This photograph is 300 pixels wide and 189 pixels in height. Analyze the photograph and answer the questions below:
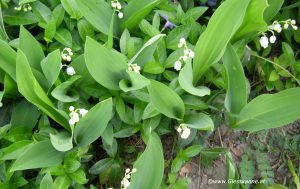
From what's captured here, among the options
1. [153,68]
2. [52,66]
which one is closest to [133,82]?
[153,68]

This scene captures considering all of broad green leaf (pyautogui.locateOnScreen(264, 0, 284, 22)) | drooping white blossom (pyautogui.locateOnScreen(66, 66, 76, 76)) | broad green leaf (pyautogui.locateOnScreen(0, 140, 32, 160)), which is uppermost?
broad green leaf (pyautogui.locateOnScreen(264, 0, 284, 22))

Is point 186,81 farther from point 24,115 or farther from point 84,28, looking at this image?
point 24,115

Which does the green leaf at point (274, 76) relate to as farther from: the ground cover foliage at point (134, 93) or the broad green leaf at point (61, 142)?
the broad green leaf at point (61, 142)

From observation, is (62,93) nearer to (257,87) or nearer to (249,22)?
(249,22)

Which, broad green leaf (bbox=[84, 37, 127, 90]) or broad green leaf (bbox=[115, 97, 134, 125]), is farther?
A: broad green leaf (bbox=[115, 97, 134, 125])

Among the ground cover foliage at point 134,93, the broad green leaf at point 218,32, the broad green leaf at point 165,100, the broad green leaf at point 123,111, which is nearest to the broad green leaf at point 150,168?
the ground cover foliage at point 134,93

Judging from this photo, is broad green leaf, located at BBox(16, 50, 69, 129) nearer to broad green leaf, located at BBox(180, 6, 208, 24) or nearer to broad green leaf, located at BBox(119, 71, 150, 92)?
broad green leaf, located at BBox(119, 71, 150, 92)

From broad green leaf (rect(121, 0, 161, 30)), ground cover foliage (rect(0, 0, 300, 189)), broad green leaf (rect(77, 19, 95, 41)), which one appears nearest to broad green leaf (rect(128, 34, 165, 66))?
ground cover foliage (rect(0, 0, 300, 189))
